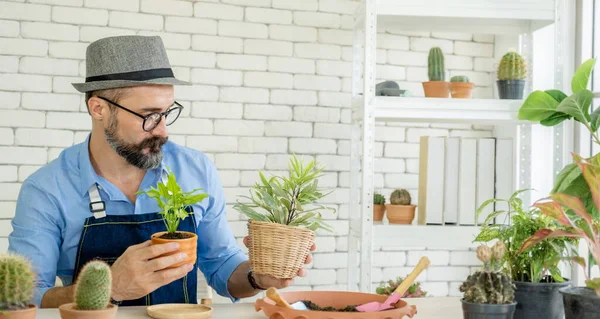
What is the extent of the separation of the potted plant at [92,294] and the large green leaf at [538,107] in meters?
2.28

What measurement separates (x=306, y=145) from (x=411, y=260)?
868 mm

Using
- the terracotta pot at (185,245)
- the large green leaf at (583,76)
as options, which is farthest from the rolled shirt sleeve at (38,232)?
the large green leaf at (583,76)

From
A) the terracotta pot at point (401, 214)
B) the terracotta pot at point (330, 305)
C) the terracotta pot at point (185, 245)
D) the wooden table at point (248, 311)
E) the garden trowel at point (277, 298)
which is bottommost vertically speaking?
the wooden table at point (248, 311)

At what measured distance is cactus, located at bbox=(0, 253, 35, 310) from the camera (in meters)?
1.51

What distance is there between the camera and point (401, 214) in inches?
142

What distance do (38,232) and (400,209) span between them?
1.77 m

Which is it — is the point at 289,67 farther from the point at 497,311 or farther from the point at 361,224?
the point at 497,311

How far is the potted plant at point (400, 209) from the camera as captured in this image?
3609 mm

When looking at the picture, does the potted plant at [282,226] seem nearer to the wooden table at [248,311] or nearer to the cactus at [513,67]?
the wooden table at [248,311]

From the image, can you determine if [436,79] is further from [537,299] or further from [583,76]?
[537,299]

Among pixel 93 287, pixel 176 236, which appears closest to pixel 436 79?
pixel 176 236

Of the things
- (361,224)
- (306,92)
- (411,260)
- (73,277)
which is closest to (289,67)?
(306,92)

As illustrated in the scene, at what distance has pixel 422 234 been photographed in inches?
139

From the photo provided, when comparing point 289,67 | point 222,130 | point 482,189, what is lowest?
point 482,189
